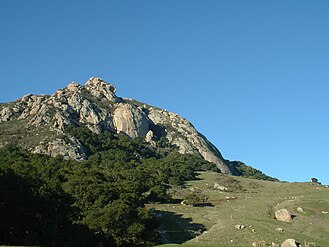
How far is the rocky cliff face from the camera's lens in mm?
135250

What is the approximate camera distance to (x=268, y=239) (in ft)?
168

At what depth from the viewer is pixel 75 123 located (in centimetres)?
15688

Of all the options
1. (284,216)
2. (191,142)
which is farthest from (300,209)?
(191,142)

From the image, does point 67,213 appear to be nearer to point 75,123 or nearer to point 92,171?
point 92,171

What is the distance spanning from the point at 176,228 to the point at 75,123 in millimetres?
102080

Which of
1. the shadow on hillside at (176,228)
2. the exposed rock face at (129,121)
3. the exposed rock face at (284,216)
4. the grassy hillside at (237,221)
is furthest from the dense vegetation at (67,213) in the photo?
the exposed rock face at (129,121)

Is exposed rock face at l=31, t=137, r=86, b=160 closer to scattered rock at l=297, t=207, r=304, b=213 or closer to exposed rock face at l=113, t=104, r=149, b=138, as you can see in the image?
exposed rock face at l=113, t=104, r=149, b=138

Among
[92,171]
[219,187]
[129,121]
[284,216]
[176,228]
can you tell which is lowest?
[176,228]

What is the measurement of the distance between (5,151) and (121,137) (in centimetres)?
6095

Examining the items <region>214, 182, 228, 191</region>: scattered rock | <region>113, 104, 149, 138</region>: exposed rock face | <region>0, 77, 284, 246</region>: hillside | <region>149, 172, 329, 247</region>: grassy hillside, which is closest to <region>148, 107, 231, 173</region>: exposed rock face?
<region>0, 77, 284, 246</region>: hillside

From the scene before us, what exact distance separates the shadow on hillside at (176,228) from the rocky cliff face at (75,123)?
67573 mm

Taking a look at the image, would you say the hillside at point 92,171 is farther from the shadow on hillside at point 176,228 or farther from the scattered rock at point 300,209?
the scattered rock at point 300,209

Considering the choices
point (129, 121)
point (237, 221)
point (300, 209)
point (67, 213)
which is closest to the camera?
point (67, 213)

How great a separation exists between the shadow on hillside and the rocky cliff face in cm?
6757
